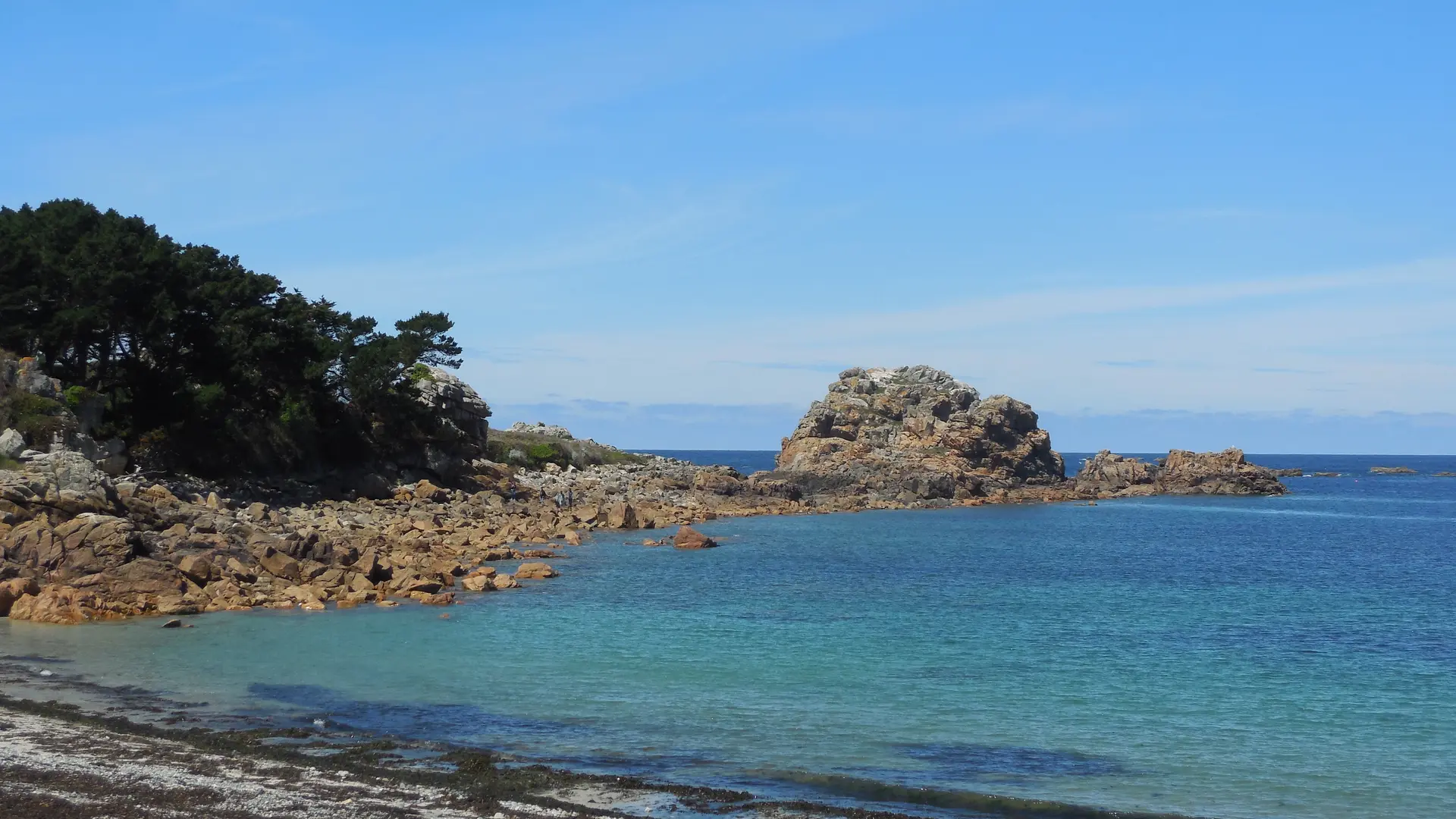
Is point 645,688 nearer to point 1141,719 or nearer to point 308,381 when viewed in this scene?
point 1141,719

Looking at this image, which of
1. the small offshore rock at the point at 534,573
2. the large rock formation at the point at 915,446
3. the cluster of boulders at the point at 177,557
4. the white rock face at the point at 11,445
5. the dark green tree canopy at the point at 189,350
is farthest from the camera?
the large rock formation at the point at 915,446

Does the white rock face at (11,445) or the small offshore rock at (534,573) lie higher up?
the white rock face at (11,445)

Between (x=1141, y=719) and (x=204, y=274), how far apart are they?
52070mm

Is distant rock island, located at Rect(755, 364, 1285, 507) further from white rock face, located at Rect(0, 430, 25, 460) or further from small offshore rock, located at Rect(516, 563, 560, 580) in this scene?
white rock face, located at Rect(0, 430, 25, 460)

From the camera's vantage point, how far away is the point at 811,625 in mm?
31188

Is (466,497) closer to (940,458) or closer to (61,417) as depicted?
(61,417)

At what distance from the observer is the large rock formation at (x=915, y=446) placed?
97456 mm


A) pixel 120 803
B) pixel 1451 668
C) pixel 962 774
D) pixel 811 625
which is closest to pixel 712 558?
pixel 811 625

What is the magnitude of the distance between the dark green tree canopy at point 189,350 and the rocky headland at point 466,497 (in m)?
2.72

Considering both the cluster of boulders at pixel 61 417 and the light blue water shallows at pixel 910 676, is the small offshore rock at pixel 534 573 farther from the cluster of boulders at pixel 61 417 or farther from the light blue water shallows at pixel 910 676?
the cluster of boulders at pixel 61 417

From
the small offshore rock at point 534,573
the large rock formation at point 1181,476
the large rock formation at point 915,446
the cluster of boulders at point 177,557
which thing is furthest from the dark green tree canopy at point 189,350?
the large rock formation at point 1181,476

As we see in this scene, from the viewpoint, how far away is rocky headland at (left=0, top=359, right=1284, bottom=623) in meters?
30.3

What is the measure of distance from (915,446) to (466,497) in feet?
171

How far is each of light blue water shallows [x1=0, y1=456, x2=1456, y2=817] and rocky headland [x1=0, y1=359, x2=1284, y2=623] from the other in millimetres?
2394
